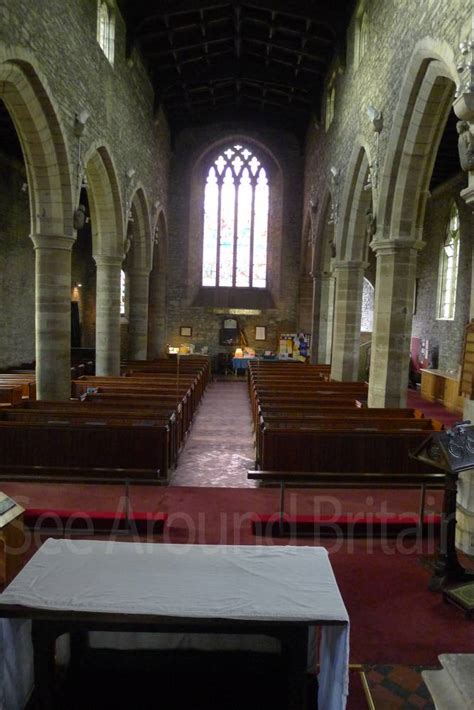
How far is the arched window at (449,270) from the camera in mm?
15812

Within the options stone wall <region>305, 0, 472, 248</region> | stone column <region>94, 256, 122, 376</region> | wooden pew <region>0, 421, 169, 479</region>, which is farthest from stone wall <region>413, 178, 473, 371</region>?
wooden pew <region>0, 421, 169, 479</region>

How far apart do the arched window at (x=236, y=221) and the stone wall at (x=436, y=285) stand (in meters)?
7.07

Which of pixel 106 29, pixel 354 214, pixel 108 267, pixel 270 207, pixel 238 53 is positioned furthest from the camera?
pixel 270 207

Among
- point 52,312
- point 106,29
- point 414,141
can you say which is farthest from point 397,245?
point 106,29

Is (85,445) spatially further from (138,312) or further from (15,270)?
(138,312)

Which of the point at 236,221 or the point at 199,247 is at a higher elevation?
the point at 236,221

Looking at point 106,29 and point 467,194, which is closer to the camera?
point 467,194

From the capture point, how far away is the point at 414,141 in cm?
870

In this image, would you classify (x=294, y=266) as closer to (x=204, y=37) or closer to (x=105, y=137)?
(x=204, y=37)

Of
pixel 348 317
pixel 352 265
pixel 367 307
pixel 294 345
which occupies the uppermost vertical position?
pixel 352 265

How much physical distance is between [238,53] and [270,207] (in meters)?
7.23

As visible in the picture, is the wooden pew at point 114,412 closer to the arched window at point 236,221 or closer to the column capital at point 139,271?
the column capital at point 139,271

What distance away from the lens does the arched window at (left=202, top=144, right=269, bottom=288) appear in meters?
22.5

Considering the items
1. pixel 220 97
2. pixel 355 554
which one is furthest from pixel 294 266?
pixel 355 554
